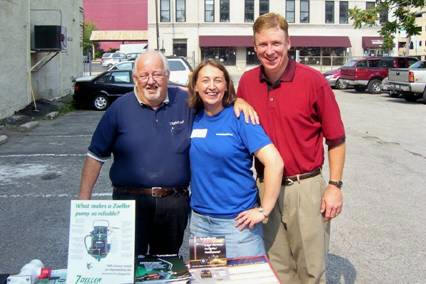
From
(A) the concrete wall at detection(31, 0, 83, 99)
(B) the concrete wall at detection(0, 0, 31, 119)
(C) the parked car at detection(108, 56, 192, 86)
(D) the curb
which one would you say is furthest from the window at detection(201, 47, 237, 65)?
(D) the curb

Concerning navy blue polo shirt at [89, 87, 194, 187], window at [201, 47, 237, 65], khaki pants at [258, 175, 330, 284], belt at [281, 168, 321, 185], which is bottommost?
khaki pants at [258, 175, 330, 284]

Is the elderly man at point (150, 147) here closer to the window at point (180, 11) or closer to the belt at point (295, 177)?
the belt at point (295, 177)

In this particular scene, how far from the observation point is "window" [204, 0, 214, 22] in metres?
54.8

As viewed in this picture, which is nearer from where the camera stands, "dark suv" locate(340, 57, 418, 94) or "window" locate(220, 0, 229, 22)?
"dark suv" locate(340, 57, 418, 94)

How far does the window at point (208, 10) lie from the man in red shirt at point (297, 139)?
53.0m

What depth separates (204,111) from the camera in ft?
10.2

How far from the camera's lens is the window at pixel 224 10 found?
54875 millimetres

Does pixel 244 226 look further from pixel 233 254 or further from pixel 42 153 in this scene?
pixel 42 153

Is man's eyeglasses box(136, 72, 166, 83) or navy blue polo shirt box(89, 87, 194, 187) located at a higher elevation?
man's eyeglasses box(136, 72, 166, 83)

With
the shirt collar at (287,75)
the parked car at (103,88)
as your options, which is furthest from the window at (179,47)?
the shirt collar at (287,75)

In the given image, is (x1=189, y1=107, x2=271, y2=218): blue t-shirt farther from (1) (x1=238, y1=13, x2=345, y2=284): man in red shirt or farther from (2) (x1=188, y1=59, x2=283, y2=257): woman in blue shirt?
(1) (x1=238, y1=13, x2=345, y2=284): man in red shirt

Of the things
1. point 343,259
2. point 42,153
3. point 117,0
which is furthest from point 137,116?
point 117,0

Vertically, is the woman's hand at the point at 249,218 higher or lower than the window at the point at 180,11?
lower

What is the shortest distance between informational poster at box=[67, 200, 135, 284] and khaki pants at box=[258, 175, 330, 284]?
1.07 metres
